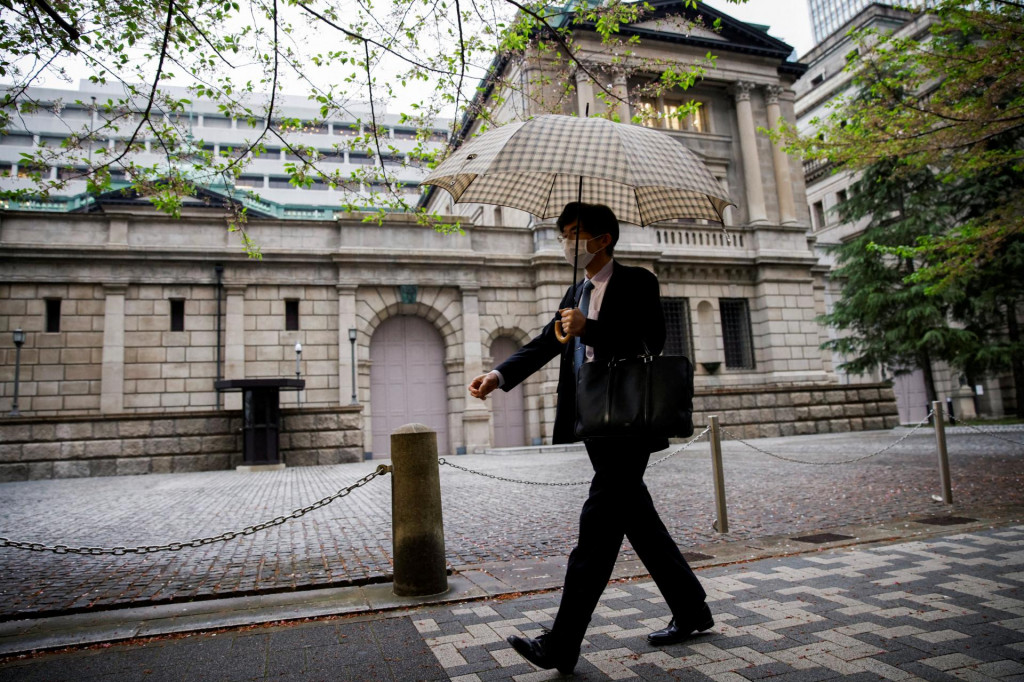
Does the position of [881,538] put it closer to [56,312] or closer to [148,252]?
[148,252]

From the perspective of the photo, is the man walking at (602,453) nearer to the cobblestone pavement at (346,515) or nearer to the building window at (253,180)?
the cobblestone pavement at (346,515)

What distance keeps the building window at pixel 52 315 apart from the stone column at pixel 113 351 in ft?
4.38

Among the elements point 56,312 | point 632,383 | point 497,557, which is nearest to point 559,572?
point 497,557

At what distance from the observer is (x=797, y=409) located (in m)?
21.4

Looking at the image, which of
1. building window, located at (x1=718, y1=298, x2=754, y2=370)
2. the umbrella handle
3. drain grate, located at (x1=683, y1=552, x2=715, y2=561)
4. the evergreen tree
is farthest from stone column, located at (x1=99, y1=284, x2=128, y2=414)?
the evergreen tree

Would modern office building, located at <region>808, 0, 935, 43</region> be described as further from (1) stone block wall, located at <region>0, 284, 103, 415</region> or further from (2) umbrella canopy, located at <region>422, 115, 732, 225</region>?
(2) umbrella canopy, located at <region>422, 115, 732, 225</region>

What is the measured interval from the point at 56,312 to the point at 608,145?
20.9 meters

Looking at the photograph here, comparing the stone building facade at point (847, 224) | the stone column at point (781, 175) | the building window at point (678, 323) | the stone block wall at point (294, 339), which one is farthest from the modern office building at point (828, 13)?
the stone block wall at point (294, 339)

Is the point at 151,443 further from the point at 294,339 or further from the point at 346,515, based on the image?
the point at 346,515

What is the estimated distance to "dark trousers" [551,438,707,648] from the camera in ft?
9.36

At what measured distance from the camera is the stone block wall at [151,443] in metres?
14.6

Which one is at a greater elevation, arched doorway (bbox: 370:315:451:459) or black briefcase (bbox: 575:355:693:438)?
arched doorway (bbox: 370:315:451:459)

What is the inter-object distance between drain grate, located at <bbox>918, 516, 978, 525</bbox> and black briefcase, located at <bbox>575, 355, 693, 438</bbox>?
4369 mm

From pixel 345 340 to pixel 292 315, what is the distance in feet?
6.29
